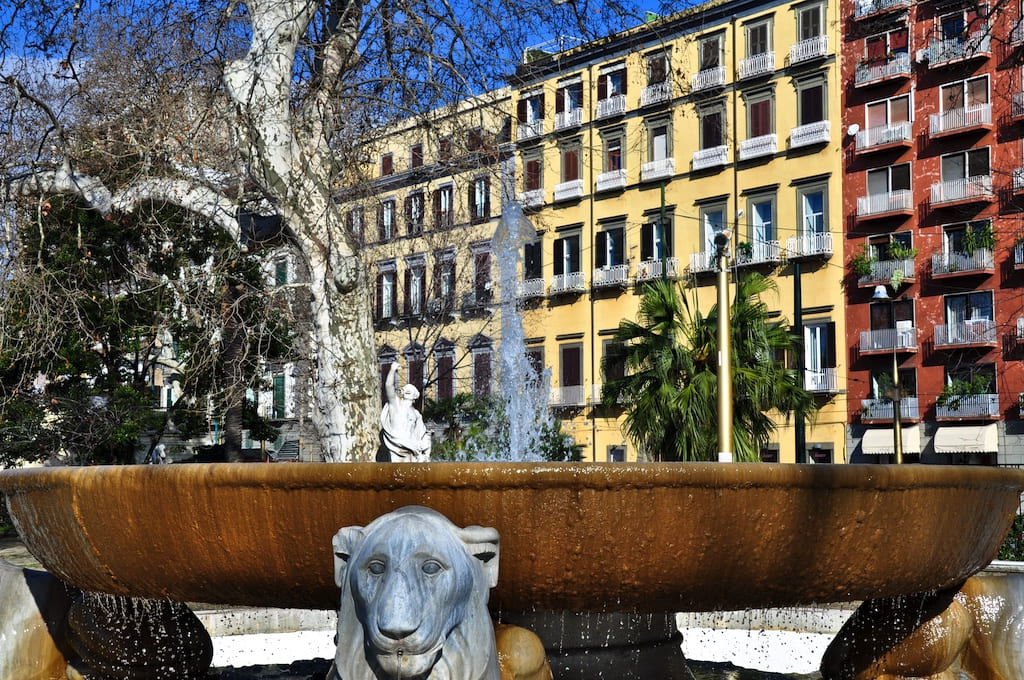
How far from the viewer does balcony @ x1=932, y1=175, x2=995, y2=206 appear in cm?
3284

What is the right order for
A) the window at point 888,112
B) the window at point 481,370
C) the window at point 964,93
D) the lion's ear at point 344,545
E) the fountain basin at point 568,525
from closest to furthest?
the lion's ear at point 344,545 → the fountain basin at point 568,525 → the window at point 964,93 → the window at point 888,112 → the window at point 481,370

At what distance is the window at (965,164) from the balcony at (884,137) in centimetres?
124

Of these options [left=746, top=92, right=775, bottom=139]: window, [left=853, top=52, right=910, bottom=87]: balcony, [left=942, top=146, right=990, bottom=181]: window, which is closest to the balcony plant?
[left=942, top=146, right=990, bottom=181]: window

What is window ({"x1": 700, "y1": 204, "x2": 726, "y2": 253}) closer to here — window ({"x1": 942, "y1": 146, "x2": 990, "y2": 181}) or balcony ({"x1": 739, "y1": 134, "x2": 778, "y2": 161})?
balcony ({"x1": 739, "y1": 134, "x2": 778, "y2": 161})

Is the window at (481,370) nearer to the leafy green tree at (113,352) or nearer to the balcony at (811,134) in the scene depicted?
the balcony at (811,134)

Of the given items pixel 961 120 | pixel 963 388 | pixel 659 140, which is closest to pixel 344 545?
pixel 963 388

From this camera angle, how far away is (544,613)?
4.63 meters

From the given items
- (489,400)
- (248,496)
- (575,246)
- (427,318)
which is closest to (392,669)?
(248,496)

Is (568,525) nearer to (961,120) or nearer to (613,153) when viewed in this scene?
(961,120)

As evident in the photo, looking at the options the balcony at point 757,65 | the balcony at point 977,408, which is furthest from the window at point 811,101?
the balcony at point 977,408

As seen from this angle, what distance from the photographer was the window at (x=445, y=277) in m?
27.1

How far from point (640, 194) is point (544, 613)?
119 feet

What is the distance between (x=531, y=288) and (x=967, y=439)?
15142 mm

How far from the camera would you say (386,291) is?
3988cm
